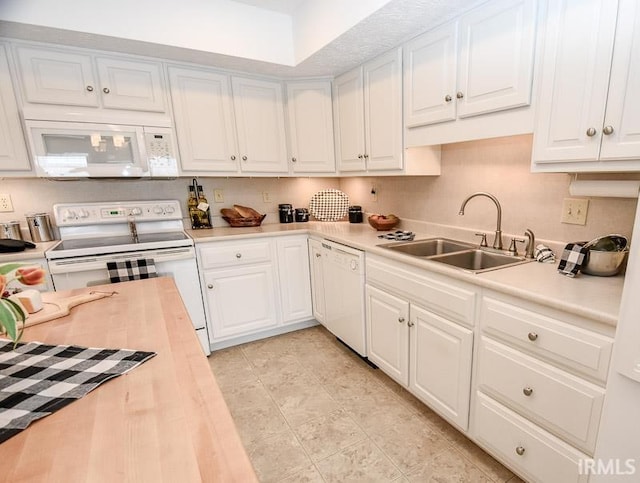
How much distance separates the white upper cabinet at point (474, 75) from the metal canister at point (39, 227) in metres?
2.61

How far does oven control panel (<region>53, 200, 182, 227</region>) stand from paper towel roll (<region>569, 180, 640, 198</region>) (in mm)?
2567

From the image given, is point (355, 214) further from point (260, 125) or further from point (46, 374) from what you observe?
point (46, 374)

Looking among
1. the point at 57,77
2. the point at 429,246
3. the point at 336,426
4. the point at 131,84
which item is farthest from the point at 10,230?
the point at 429,246

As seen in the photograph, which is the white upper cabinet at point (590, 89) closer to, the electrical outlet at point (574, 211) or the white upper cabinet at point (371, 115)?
the electrical outlet at point (574, 211)

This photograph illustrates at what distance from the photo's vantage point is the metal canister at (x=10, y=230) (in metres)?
2.14

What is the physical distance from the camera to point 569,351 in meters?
1.05

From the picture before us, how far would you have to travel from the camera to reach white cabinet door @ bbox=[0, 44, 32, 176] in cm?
191

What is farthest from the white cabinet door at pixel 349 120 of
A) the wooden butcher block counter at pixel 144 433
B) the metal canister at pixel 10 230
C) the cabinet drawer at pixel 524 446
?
the metal canister at pixel 10 230

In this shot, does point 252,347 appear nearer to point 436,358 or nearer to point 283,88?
point 436,358

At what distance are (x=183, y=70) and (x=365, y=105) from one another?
1.35 meters

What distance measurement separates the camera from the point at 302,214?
3066 mm

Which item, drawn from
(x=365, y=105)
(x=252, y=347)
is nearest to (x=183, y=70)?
(x=365, y=105)

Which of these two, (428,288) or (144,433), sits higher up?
(144,433)

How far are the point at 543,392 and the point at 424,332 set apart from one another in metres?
0.57
